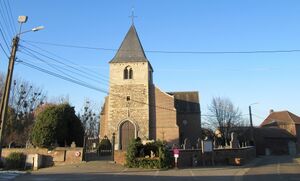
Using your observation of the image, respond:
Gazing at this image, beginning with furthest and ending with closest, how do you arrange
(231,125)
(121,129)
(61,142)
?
(231,125), (121,129), (61,142)

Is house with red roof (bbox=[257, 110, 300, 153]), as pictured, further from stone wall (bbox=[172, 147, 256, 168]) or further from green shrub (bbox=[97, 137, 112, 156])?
green shrub (bbox=[97, 137, 112, 156])

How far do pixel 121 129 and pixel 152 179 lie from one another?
2678cm

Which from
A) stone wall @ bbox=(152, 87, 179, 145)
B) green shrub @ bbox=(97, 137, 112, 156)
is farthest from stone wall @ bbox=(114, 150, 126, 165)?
stone wall @ bbox=(152, 87, 179, 145)

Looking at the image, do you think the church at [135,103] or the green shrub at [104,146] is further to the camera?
the church at [135,103]

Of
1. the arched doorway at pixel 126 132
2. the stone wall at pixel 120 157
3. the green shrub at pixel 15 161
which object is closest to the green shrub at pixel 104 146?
the arched doorway at pixel 126 132

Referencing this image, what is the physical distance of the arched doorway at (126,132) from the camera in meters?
46.1

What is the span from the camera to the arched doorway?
46.1m

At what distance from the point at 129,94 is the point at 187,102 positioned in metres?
12.2

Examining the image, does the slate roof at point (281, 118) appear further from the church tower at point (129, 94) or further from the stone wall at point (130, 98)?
the stone wall at point (130, 98)

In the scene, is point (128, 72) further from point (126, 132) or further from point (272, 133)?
point (272, 133)

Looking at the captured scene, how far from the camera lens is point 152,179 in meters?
20.2

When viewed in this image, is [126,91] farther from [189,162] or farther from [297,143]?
[297,143]

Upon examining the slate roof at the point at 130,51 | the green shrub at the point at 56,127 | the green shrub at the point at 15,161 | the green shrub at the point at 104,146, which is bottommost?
the green shrub at the point at 15,161

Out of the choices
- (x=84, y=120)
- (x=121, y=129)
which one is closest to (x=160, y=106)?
(x=121, y=129)
